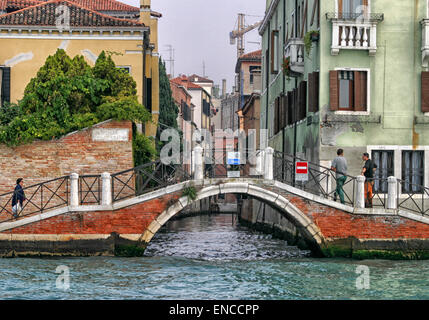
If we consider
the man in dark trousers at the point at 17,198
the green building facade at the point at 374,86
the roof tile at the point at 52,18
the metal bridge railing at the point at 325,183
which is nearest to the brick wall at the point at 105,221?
the man in dark trousers at the point at 17,198

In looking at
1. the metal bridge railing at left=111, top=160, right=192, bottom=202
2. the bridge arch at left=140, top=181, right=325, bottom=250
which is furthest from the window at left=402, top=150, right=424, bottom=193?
the metal bridge railing at left=111, top=160, right=192, bottom=202

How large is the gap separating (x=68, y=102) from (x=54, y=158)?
5.04 feet

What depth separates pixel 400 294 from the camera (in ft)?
39.7

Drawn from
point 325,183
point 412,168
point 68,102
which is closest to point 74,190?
point 68,102

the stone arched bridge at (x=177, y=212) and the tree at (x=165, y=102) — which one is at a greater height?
the tree at (x=165, y=102)

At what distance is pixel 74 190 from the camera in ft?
50.0

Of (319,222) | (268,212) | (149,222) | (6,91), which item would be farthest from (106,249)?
(268,212)

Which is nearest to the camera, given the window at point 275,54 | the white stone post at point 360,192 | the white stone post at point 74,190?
the white stone post at point 74,190

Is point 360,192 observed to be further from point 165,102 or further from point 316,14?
point 165,102

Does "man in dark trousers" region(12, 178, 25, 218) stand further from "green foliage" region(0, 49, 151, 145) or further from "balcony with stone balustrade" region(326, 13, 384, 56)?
"balcony with stone balustrade" region(326, 13, 384, 56)

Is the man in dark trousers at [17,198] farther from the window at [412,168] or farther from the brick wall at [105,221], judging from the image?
the window at [412,168]

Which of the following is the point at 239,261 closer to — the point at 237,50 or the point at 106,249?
the point at 106,249

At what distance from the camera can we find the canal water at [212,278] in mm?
12102

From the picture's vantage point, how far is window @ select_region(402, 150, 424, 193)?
16.6m
